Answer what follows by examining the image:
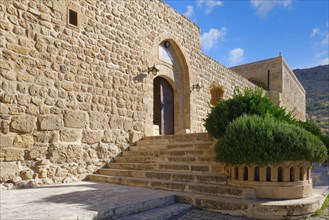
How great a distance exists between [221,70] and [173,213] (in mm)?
9509

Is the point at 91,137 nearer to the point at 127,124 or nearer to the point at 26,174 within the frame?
the point at 127,124

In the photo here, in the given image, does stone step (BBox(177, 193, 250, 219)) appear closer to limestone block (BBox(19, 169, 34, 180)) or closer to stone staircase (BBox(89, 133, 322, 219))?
stone staircase (BBox(89, 133, 322, 219))

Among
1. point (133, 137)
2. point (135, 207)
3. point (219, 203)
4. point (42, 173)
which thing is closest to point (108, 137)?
point (133, 137)

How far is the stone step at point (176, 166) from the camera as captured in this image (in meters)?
4.64

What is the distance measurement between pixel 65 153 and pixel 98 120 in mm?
1134

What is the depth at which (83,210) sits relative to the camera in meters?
3.12

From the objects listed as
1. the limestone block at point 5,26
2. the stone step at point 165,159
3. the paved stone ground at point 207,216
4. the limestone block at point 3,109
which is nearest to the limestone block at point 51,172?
the limestone block at point 3,109

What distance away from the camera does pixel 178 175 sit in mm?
4762

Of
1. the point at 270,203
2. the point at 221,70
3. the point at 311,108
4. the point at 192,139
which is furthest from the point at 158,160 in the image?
the point at 311,108

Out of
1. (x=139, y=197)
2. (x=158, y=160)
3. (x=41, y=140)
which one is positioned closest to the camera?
(x=139, y=197)

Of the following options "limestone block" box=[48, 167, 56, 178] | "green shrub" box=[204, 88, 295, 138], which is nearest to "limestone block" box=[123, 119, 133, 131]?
"limestone block" box=[48, 167, 56, 178]

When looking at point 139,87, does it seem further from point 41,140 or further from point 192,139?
point 41,140

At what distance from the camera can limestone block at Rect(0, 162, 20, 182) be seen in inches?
176

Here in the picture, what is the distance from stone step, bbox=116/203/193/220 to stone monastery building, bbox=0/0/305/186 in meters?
2.55
